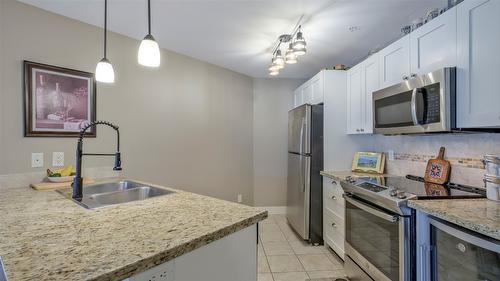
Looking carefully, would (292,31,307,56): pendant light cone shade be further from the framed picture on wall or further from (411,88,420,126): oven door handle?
the framed picture on wall

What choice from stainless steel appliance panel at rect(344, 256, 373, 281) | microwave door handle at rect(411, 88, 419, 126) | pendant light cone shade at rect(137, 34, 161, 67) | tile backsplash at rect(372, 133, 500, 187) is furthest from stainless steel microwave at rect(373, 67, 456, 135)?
pendant light cone shade at rect(137, 34, 161, 67)

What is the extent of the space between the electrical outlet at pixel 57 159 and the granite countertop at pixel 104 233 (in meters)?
0.69

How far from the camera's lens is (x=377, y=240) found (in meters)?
1.83

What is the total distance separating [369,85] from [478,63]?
1.09 meters

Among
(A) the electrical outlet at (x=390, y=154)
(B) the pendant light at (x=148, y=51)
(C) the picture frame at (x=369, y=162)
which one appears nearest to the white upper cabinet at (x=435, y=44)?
(A) the electrical outlet at (x=390, y=154)

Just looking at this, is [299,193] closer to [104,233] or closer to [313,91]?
[313,91]

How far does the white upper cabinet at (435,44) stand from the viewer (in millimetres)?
1559

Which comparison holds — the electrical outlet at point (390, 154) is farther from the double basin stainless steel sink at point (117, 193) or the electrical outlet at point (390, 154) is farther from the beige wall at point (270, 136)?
the double basin stainless steel sink at point (117, 193)

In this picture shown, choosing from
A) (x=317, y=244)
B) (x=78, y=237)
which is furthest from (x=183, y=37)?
(x=317, y=244)

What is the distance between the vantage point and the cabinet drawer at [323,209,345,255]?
2.53 metres

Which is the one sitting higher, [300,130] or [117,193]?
[300,130]

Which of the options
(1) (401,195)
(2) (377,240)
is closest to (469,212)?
(1) (401,195)

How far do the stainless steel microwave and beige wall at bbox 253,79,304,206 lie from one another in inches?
83.0

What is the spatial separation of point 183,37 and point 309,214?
245 centimetres
